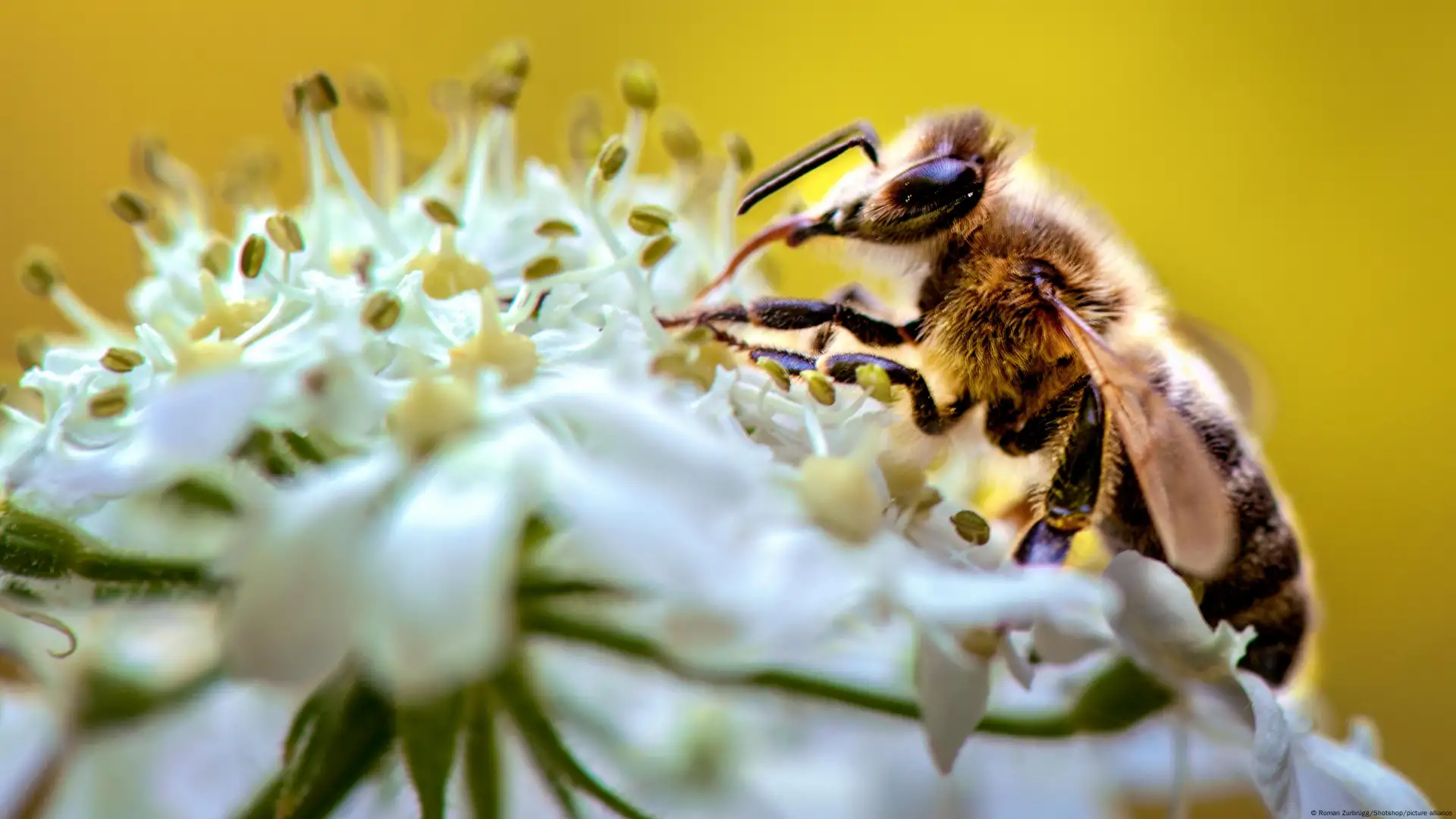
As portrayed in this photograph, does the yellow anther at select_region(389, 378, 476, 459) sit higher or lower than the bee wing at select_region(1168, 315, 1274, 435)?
higher

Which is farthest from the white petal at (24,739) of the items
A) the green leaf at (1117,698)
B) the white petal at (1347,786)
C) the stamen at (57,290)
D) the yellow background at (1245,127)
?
the yellow background at (1245,127)

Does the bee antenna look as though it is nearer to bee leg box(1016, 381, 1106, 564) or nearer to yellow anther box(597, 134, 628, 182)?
yellow anther box(597, 134, 628, 182)

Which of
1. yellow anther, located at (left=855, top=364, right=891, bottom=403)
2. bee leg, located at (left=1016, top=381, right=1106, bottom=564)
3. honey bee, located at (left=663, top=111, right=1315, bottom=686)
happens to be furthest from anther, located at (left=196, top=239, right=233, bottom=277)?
bee leg, located at (left=1016, top=381, right=1106, bottom=564)

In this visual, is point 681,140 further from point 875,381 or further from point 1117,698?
point 1117,698

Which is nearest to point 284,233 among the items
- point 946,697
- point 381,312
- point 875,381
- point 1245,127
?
point 381,312

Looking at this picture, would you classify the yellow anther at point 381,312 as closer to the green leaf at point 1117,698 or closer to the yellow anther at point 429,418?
the yellow anther at point 429,418

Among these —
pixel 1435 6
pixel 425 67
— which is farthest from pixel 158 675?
pixel 1435 6
